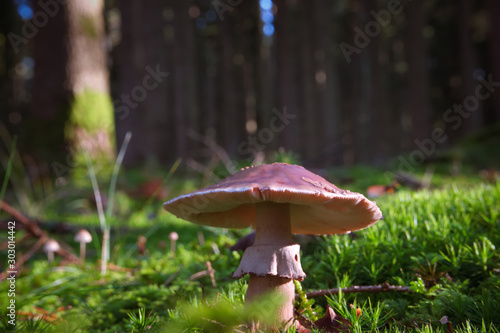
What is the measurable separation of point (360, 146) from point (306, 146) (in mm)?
3679

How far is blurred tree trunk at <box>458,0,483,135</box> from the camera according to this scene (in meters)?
18.7

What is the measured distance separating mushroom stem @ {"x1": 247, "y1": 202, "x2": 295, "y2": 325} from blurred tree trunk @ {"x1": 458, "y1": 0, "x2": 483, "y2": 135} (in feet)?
65.1

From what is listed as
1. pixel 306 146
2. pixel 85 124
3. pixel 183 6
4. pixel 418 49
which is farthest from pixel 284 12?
pixel 85 124

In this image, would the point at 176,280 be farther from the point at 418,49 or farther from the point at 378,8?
the point at 378,8

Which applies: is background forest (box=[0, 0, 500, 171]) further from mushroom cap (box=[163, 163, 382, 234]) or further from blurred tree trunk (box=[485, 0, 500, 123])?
mushroom cap (box=[163, 163, 382, 234])

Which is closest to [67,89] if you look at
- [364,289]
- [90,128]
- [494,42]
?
[90,128]

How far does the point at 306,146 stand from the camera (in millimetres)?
25312

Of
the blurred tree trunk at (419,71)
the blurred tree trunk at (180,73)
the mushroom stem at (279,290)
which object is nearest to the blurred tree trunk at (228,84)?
the blurred tree trunk at (180,73)

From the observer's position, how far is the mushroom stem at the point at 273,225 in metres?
1.78

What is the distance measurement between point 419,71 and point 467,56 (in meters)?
3.17
